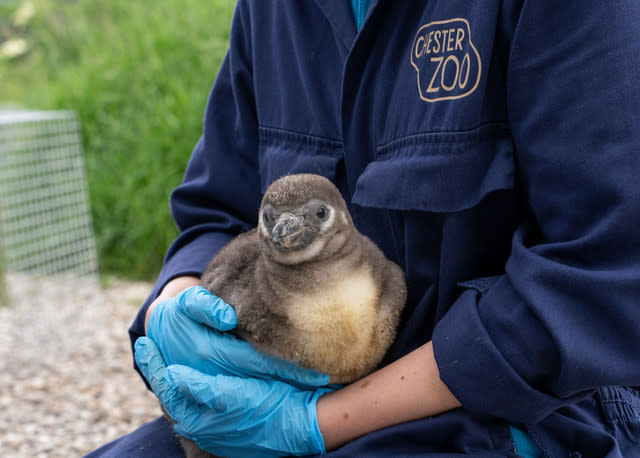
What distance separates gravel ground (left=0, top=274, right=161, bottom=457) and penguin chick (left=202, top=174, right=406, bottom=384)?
199 centimetres

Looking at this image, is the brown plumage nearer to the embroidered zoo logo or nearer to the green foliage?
the embroidered zoo logo

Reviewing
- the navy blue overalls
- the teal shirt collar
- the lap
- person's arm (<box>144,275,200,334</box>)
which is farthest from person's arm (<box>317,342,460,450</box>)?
the teal shirt collar

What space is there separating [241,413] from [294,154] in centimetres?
68

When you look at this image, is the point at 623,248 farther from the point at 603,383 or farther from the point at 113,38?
the point at 113,38

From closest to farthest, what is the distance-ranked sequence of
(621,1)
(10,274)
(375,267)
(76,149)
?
(621,1), (375,267), (10,274), (76,149)

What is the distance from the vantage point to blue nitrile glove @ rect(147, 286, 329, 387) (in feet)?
5.22

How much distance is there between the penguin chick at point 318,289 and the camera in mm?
1517

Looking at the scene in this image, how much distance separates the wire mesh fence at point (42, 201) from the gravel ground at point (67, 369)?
19 cm

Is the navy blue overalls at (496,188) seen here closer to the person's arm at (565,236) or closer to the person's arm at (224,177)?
the person's arm at (565,236)

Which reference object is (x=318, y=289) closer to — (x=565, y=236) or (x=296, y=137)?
(x=296, y=137)

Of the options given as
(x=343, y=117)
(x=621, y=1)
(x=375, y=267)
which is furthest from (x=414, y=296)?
(x=621, y=1)

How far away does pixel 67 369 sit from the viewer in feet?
12.9

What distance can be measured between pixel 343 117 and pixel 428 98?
0.25 meters

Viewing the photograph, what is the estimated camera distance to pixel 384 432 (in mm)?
1462
